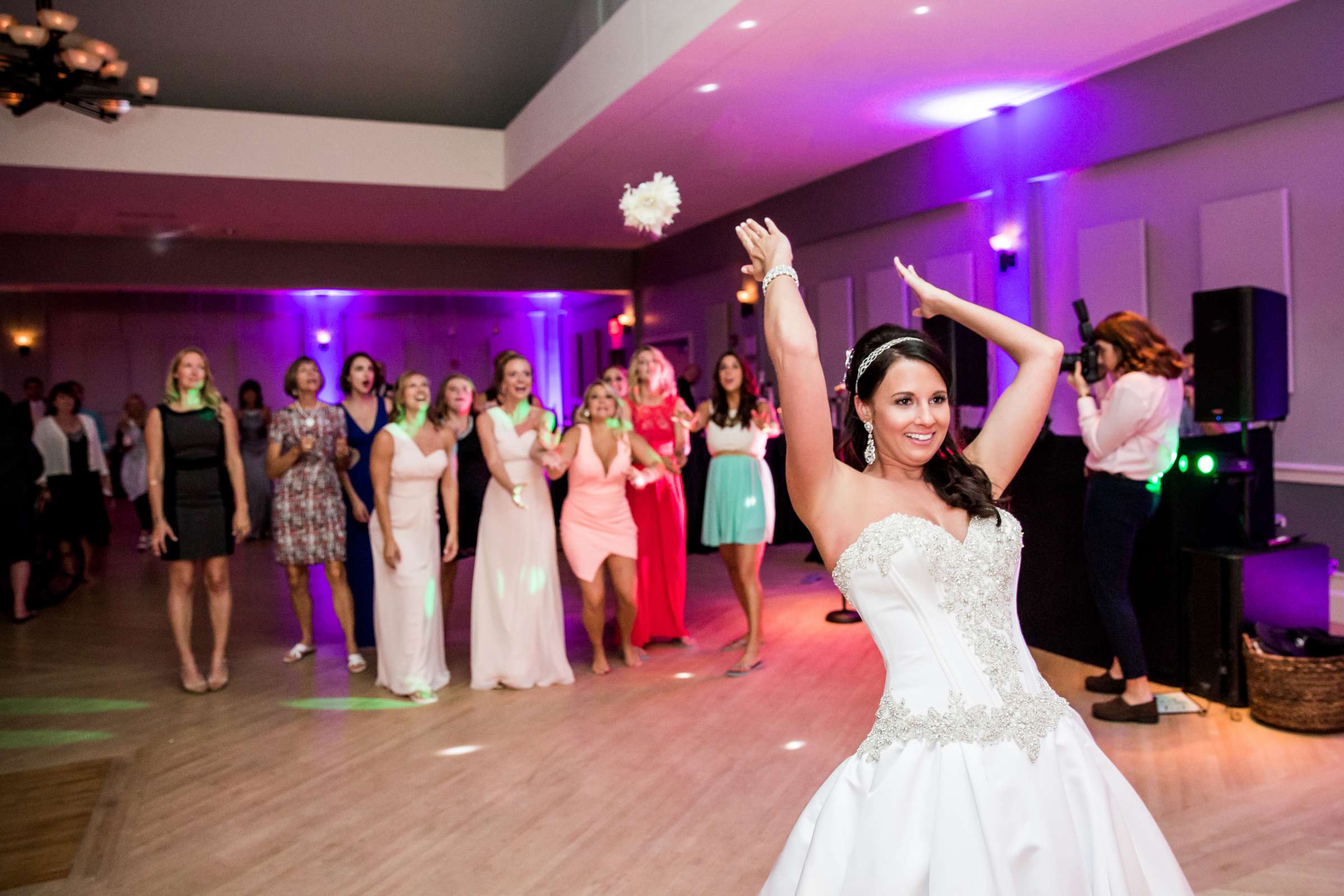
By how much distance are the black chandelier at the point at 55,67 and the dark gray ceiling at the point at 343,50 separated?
78.1 inches

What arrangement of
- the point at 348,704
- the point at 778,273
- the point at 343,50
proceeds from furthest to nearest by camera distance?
the point at 343,50 < the point at 348,704 < the point at 778,273

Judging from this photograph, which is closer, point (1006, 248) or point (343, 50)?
point (1006, 248)

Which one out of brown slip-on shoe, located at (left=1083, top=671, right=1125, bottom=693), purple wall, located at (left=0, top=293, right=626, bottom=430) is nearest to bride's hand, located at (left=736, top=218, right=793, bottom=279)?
brown slip-on shoe, located at (left=1083, top=671, right=1125, bottom=693)

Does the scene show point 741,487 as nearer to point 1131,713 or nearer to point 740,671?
point 740,671

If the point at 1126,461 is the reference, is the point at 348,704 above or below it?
below

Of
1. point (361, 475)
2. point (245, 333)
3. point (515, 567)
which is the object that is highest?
point (245, 333)

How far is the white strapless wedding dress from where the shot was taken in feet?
4.93

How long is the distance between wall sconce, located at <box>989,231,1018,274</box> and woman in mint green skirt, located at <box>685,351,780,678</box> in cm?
323

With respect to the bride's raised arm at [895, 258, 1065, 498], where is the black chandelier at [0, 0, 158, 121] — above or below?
above

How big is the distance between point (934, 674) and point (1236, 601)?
3.27m

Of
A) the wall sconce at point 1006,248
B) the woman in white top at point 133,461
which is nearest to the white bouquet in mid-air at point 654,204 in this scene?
the wall sconce at point 1006,248

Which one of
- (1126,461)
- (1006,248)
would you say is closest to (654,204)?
(1126,461)

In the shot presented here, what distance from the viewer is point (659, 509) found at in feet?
19.3

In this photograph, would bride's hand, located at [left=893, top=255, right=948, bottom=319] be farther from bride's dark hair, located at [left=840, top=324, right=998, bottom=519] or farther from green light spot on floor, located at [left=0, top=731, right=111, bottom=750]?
green light spot on floor, located at [left=0, top=731, right=111, bottom=750]
